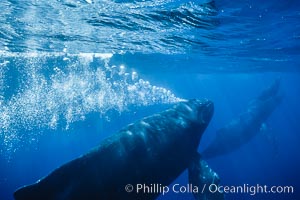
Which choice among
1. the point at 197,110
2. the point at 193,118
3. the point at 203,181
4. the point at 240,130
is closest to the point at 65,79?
the point at 240,130

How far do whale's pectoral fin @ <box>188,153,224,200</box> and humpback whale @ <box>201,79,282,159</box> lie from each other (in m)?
13.7

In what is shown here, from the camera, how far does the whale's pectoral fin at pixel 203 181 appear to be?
334 inches

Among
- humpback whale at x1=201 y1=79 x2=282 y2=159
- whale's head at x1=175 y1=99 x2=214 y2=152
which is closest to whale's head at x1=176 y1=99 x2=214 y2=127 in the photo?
whale's head at x1=175 y1=99 x2=214 y2=152

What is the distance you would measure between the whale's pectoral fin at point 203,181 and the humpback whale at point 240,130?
13653mm

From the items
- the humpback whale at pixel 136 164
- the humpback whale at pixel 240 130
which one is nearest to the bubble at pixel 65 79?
the humpback whale at pixel 240 130

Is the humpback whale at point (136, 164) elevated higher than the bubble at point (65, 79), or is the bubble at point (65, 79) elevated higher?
the humpback whale at point (136, 164)

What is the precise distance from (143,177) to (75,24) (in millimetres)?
10586

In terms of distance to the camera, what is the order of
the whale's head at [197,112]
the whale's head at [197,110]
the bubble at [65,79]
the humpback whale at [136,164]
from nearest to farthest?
the humpback whale at [136,164], the whale's head at [197,112], the whale's head at [197,110], the bubble at [65,79]

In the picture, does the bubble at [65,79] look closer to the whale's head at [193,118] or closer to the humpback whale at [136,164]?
the whale's head at [193,118]

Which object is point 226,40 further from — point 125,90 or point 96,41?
point 125,90

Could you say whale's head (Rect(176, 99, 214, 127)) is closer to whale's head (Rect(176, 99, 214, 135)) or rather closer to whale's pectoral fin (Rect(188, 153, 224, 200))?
whale's head (Rect(176, 99, 214, 135))

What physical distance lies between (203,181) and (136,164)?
2.56 m

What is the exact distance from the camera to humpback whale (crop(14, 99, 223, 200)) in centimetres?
596

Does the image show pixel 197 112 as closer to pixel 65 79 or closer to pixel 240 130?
pixel 240 130
